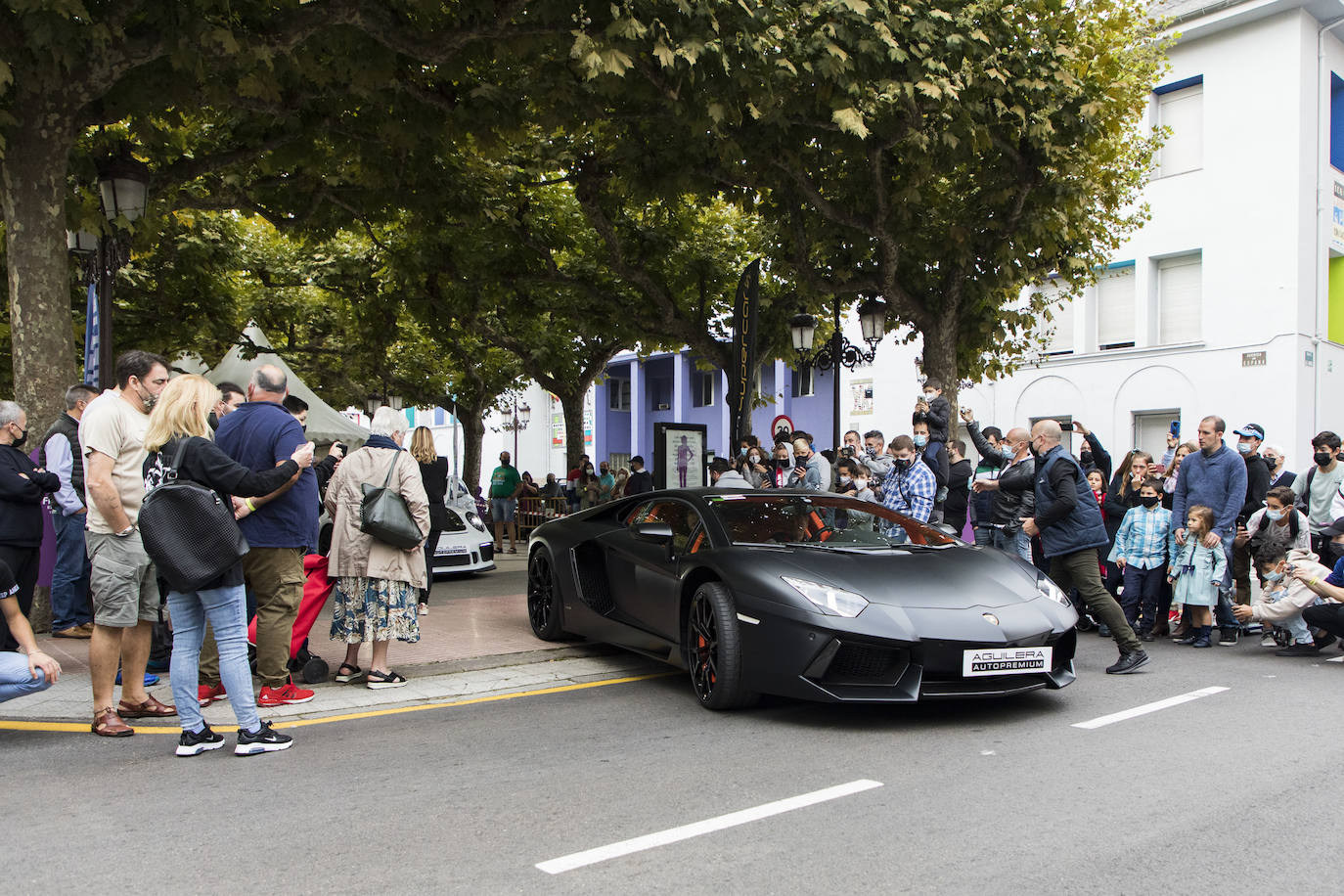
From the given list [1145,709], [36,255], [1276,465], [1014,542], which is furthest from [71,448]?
[1276,465]

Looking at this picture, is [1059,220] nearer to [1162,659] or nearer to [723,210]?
[1162,659]

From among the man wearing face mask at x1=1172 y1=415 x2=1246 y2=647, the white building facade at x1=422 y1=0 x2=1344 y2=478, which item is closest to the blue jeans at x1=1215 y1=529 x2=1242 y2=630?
the man wearing face mask at x1=1172 y1=415 x2=1246 y2=647

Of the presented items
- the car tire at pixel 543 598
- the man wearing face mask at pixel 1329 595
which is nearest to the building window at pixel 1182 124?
the man wearing face mask at pixel 1329 595

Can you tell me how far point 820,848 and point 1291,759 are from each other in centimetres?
266

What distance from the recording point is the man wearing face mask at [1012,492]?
8.30 meters

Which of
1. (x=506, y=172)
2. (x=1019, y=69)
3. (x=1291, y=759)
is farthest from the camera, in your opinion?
(x=506, y=172)

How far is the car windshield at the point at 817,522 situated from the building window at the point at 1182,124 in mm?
20376

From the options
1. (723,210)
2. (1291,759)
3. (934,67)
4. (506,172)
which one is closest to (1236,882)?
(1291,759)

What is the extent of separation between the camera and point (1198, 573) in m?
8.58

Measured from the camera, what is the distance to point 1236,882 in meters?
3.41

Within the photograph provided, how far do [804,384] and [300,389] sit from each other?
2203 centimetres

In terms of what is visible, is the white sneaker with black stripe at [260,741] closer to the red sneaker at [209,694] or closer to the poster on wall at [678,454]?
the red sneaker at [209,694]

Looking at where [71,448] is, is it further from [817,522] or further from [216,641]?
[817,522]

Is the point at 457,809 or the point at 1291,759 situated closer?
the point at 457,809
